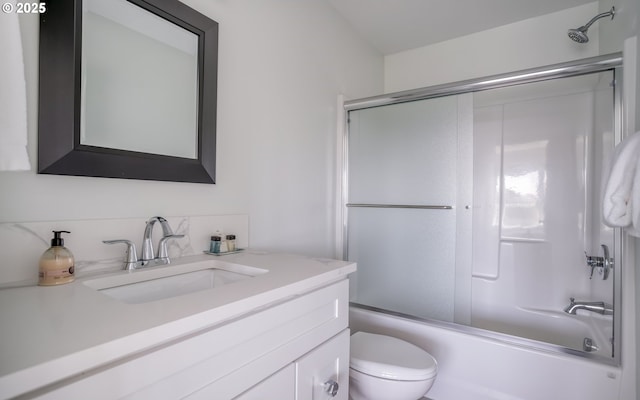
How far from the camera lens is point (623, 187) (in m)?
1.14

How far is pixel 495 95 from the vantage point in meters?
2.38

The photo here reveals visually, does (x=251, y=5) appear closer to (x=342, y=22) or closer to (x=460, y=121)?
(x=342, y=22)

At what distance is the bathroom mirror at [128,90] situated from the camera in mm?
828

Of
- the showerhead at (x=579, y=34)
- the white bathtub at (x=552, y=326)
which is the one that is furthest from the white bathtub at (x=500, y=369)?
the showerhead at (x=579, y=34)

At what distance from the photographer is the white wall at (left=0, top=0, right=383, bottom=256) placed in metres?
0.84

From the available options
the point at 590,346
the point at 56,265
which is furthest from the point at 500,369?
the point at 56,265

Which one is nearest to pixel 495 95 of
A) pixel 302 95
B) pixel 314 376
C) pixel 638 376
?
pixel 302 95

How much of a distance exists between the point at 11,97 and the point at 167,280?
2.09 feet

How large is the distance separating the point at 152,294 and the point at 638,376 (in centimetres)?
186

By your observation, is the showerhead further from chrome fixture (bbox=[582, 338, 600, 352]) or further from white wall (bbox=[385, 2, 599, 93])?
chrome fixture (bbox=[582, 338, 600, 352])

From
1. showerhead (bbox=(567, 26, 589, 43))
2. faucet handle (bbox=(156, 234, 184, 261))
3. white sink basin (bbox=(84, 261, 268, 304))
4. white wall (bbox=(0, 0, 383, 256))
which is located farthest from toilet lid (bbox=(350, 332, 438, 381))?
showerhead (bbox=(567, 26, 589, 43))

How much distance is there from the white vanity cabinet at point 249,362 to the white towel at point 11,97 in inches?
14.0

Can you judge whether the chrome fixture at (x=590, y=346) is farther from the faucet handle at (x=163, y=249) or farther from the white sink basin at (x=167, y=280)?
the faucet handle at (x=163, y=249)

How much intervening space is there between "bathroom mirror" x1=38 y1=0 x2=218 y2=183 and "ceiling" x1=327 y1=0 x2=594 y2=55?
1290 millimetres
